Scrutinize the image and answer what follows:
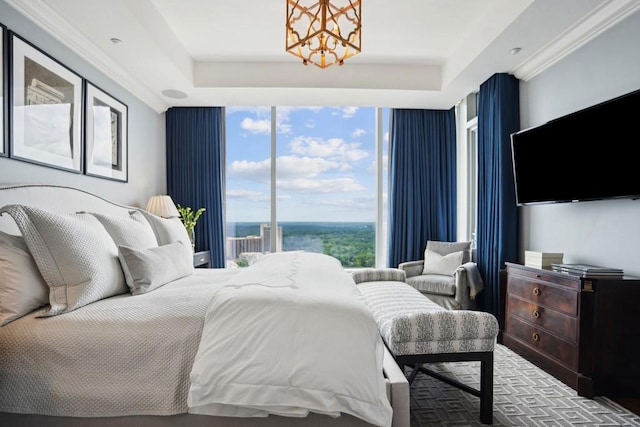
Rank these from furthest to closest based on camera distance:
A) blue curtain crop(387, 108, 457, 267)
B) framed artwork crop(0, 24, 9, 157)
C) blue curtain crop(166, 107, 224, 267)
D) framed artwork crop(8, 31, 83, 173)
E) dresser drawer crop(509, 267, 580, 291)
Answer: blue curtain crop(387, 108, 457, 267), blue curtain crop(166, 107, 224, 267), dresser drawer crop(509, 267, 580, 291), framed artwork crop(8, 31, 83, 173), framed artwork crop(0, 24, 9, 157)

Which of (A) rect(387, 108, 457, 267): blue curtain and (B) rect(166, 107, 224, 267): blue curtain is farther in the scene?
(A) rect(387, 108, 457, 267): blue curtain

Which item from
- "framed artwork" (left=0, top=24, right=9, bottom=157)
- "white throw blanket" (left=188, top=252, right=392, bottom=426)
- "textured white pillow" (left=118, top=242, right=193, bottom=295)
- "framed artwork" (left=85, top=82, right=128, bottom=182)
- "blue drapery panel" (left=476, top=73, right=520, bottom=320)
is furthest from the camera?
"blue drapery panel" (left=476, top=73, right=520, bottom=320)

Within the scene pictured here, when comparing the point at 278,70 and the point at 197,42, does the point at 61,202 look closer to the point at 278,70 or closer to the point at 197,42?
the point at 197,42

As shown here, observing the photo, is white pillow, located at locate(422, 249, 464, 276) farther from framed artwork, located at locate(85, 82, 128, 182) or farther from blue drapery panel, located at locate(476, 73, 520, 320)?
framed artwork, located at locate(85, 82, 128, 182)

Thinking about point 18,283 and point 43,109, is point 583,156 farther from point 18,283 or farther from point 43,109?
point 43,109

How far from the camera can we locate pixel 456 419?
2.00 m

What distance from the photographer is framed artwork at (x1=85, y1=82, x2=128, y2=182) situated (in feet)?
10.1

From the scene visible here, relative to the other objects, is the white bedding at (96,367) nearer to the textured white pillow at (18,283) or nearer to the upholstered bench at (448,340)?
the textured white pillow at (18,283)

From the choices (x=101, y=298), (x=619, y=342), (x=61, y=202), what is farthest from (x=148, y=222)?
(x=619, y=342)

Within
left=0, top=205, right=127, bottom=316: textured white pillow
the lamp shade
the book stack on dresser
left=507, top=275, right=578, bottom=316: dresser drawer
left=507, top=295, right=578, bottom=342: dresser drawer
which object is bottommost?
left=507, top=295, right=578, bottom=342: dresser drawer

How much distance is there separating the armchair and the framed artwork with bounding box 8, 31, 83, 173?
3.41 metres

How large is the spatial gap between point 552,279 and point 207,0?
10.9 ft

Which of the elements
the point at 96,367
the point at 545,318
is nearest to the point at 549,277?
the point at 545,318

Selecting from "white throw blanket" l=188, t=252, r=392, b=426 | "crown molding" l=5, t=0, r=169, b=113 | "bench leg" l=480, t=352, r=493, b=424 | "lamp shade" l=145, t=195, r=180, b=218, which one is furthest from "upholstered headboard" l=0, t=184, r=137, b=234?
"bench leg" l=480, t=352, r=493, b=424
